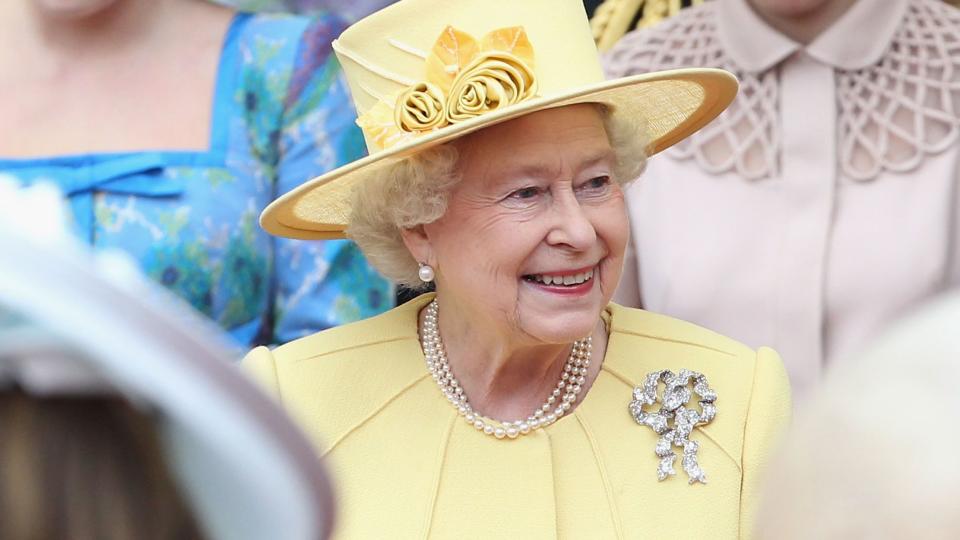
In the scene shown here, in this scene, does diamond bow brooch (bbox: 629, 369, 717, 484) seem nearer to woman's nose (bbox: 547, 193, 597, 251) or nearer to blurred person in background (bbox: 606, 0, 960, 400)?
woman's nose (bbox: 547, 193, 597, 251)

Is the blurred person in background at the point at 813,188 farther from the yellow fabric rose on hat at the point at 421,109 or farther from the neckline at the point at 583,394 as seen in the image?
the yellow fabric rose on hat at the point at 421,109

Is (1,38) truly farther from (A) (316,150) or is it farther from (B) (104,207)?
(A) (316,150)

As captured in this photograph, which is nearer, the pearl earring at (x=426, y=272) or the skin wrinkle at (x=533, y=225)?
the skin wrinkle at (x=533, y=225)

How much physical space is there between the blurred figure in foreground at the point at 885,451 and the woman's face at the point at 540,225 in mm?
1625

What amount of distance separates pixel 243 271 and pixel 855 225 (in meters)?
1.31

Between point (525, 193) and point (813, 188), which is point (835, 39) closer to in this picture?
point (813, 188)

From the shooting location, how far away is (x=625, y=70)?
3.58 meters

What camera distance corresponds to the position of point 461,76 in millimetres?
2553

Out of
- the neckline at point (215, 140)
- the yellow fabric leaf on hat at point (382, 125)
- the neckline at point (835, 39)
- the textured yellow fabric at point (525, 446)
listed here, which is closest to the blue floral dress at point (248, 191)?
the neckline at point (215, 140)

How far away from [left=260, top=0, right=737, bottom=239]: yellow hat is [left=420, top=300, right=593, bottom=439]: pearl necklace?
34 centimetres

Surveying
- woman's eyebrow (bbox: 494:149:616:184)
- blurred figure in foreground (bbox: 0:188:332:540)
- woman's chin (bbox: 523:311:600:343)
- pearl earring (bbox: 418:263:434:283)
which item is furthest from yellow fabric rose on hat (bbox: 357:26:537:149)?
blurred figure in foreground (bbox: 0:188:332:540)

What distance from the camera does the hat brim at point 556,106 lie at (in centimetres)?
249

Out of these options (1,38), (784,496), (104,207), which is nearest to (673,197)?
(104,207)

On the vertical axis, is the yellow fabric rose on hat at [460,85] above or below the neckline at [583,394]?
above
